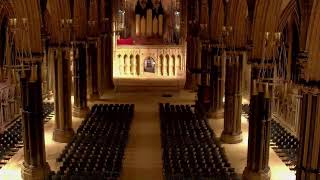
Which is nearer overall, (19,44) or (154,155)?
(19,44)

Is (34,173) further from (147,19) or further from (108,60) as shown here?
(147,19)

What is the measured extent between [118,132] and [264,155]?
27.9 feet

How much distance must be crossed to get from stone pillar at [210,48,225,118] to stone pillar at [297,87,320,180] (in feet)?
43.4

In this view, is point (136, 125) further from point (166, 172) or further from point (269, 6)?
point (269, 6)

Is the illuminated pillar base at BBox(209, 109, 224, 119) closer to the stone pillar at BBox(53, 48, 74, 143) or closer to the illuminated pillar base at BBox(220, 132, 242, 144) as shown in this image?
the illuminated pillar base at BBox(220, 132, 242, 144)

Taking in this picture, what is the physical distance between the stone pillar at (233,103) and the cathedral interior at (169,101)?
2.0 inches

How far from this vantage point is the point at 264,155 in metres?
16.5

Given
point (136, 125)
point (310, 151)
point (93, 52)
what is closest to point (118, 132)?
point (136, 125)

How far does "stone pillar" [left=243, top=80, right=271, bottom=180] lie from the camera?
53.1 ft

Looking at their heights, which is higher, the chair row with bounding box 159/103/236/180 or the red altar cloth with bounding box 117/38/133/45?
the red altar cloth with bounding box 117/38/133/45

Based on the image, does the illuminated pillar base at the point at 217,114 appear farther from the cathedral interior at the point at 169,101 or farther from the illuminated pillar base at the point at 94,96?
the illuminated pillar base at the point at 94,96

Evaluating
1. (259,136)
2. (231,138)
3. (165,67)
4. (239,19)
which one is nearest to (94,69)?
(165,67)

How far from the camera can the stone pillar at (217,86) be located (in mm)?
25391

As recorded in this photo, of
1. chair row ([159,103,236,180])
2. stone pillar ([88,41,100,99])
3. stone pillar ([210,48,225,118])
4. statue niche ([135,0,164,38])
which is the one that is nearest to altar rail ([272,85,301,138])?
stone pillar ([210,48,225,118])
